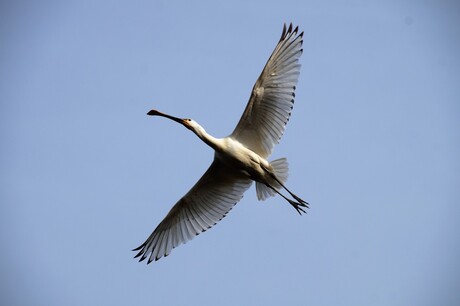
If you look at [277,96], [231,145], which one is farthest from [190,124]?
[277,96]

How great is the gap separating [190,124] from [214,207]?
74.7 inches

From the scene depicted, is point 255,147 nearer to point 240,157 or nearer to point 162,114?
point 240,157

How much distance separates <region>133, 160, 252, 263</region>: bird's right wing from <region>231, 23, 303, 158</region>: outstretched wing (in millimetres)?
1172

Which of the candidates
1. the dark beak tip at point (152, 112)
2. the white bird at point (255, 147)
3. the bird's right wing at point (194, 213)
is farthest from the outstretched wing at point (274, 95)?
the dark beak tip at point (152, 112)

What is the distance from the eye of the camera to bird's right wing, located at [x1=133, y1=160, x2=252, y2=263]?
37.9ft

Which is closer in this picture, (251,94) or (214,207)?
(251,94)

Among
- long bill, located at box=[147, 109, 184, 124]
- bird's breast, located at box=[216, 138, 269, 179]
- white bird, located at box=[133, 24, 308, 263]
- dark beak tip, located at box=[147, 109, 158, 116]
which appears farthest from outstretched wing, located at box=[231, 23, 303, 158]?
dark beak tip, located at box=[147, 109, 158, 116]

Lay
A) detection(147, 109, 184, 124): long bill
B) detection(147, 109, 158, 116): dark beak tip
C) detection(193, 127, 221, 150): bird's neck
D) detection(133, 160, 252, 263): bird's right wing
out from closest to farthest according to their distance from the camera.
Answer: detection(193, 127, 221, 150): bird's neck, detection(147, 109, 184, 124): long bill, detection(133, 160, 252, 263): bird's right wing, detection(147, 109, 158, 116): dark beak tip

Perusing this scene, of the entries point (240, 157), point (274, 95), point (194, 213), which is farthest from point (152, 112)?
point (274, 95)

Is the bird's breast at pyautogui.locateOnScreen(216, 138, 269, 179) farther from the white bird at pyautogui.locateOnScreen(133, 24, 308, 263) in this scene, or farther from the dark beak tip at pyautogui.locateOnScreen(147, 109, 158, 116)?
the dark beak tip at pyautogui.locateOnScreen(147, 109, 158, 116)

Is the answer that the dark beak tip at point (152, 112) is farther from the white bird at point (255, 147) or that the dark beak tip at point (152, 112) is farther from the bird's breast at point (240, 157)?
the bird's breast at point (240, 157)

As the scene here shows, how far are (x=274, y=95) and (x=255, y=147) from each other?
98cm

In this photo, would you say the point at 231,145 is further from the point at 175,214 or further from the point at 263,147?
the point at 175,214

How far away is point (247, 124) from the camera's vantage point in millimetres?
10656
